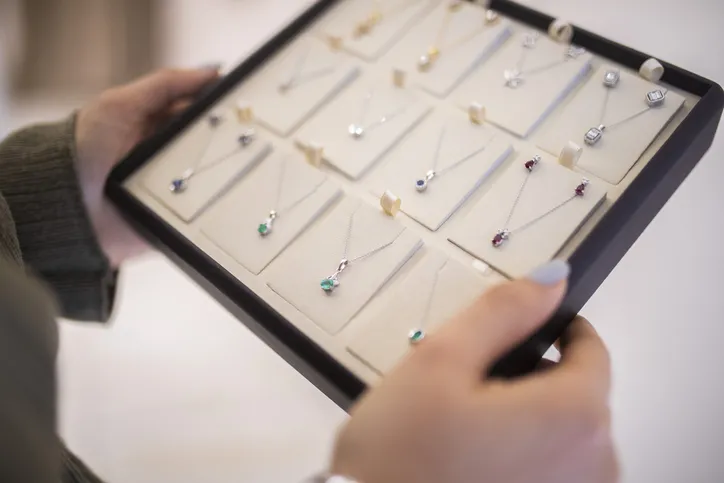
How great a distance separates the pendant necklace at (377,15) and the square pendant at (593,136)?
0.87ft

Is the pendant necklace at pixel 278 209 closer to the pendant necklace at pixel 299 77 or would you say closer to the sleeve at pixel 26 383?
the pendant necklace at pixel 299 77

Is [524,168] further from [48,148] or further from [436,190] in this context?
[48,148]

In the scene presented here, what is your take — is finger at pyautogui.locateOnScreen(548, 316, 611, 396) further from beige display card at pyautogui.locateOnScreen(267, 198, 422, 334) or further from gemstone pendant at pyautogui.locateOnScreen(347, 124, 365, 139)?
gemstone pendant at pyautogui.locateOnScreen(347, 124, 365, 139)

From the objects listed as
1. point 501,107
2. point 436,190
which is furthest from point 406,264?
point 501,107

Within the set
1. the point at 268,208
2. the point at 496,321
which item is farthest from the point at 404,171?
the point at 496,321

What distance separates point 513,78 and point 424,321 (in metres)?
0.26

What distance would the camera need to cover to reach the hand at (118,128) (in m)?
0.64

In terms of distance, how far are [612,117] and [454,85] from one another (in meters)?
0.15

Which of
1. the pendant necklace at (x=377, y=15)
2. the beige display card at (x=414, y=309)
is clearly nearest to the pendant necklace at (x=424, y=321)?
the beige display card at (x=414, y=309)

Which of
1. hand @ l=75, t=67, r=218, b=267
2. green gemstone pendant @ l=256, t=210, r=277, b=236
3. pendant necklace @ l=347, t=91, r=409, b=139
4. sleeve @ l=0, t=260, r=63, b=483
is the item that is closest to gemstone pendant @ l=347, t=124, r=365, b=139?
pendant necklace @ l=347, t=91, r=409, b=139

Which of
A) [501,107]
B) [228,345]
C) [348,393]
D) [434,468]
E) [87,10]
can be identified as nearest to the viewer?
[434,468]

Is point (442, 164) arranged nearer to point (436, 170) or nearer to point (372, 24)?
point (436, 170)

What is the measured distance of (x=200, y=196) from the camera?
1.89 ft

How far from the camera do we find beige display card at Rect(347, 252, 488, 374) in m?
0.46
